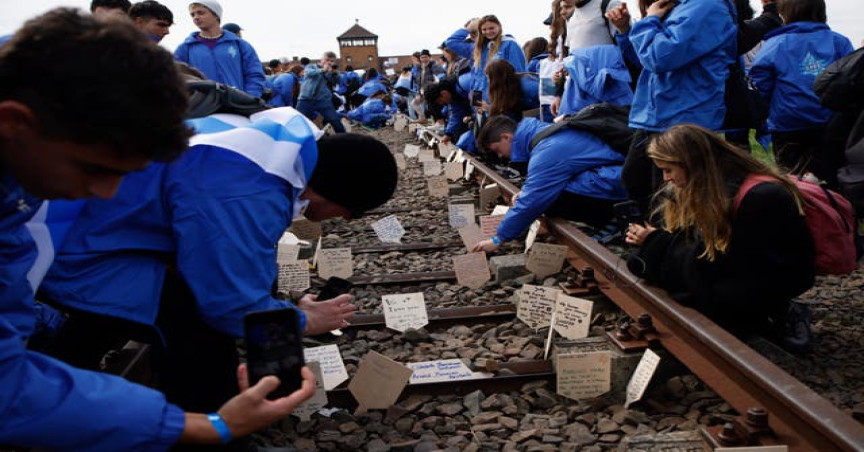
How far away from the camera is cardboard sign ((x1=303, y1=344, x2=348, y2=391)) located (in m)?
2.85

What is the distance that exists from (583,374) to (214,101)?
1.68 metres

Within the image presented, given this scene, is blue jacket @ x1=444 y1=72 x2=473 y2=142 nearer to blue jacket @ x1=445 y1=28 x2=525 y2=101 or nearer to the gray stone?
blue jacket @ x1=445 y1=28 x2=525 y2=101

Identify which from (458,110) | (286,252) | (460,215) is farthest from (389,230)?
(458,110)

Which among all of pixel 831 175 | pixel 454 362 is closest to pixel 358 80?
pixel 831 175

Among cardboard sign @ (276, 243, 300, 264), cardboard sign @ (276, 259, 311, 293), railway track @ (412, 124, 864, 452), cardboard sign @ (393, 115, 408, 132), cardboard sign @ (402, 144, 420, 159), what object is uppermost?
railway track @ (412, 124, 864, 452)

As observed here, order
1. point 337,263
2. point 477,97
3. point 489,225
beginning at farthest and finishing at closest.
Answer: point 477,97
point 489,225
point 337,263

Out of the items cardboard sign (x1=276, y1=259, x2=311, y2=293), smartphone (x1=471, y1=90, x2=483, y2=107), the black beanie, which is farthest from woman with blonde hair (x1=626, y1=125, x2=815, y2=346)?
smartphone (x1=471, y1=90, x2=483, y2=107)

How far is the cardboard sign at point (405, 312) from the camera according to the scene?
3.47 metres

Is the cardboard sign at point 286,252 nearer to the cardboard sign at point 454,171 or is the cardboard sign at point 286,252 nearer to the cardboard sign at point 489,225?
the cardboard sign at point 489,225

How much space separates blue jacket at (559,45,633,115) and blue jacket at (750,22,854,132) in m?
1.11

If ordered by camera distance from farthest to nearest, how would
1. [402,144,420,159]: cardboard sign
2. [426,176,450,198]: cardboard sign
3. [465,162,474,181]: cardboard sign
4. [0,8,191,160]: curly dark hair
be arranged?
[402,144,420,159]: cardboard sign
[465,162,474,181]: cardboard sign
[426,176,450,198]: cardboard sign
[0,8,191,160]: curly dark hair

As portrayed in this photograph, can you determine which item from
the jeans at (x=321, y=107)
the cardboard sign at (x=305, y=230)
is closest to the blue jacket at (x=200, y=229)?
the cardboard sign at (x=305, y=230)

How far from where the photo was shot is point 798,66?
5.30 meters

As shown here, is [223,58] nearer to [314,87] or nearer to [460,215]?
[460,215]
